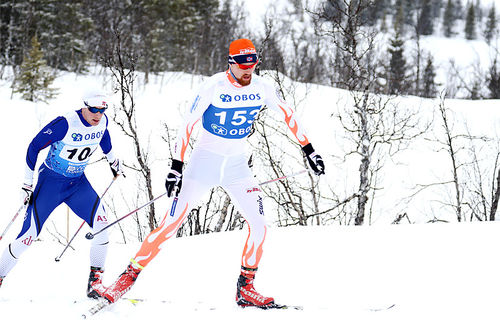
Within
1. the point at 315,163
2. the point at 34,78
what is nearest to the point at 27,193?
the point at 315,163

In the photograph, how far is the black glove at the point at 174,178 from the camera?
11.7 ft

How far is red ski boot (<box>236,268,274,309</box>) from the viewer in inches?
156

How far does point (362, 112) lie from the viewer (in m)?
11.1

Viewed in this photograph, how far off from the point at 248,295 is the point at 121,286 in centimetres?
110

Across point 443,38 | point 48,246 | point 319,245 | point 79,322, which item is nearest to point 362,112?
point 319,245

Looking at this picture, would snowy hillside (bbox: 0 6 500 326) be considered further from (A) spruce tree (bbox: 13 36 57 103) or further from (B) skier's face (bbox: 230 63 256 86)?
(A) spruce tree (bbox: 13 36 57 103)

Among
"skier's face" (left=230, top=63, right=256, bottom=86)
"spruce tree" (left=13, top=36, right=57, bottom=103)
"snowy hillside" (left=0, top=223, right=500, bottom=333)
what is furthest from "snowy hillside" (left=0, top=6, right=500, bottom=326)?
"spruce tree" (left=13, top=36, right=57, bottom=103)

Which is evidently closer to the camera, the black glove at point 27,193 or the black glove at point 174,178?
the black glove at point 174,178

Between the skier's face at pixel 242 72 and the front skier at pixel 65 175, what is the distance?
4.01ft

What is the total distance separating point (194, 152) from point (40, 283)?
8.52ft

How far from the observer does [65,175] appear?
411 cm

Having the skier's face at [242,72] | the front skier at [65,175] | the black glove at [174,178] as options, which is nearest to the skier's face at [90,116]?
the front skier at [65,175]

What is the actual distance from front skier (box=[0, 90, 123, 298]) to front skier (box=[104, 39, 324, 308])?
81 cm

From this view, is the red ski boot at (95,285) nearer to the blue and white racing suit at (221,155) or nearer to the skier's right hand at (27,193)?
the blue and white racing suit at (221,155)
